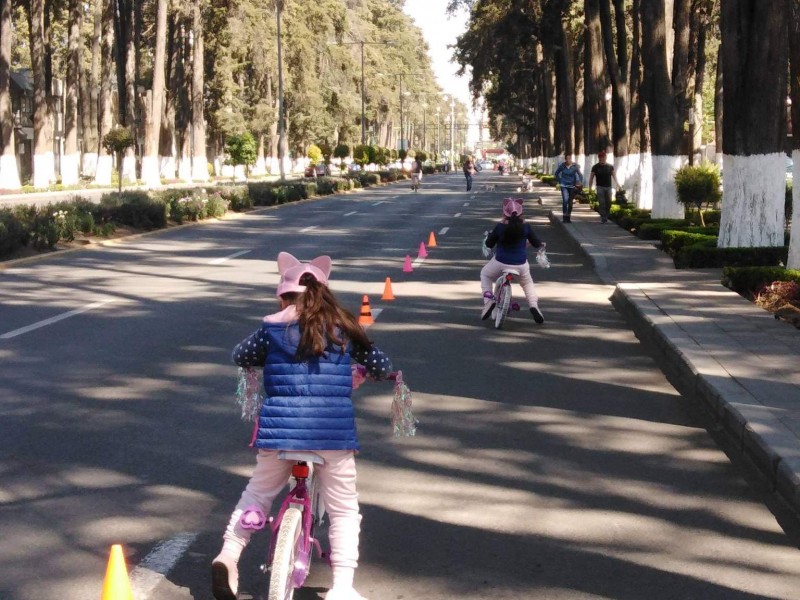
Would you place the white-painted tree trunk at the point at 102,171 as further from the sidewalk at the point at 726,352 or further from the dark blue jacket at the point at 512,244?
the dark blue jacket at the point at 512,244

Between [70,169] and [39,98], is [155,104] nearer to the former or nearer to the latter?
[39,98]

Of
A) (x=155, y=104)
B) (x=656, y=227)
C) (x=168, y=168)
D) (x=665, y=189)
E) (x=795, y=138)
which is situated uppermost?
(x=155, y=104)

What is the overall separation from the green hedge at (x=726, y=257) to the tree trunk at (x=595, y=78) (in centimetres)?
2069

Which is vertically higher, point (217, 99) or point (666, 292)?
point (217, 99)

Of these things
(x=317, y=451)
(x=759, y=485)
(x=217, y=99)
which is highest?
(x=217, y=99)

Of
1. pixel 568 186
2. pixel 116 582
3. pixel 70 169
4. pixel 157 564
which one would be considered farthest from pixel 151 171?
pixel 116 582

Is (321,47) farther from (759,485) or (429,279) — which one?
(759,485)

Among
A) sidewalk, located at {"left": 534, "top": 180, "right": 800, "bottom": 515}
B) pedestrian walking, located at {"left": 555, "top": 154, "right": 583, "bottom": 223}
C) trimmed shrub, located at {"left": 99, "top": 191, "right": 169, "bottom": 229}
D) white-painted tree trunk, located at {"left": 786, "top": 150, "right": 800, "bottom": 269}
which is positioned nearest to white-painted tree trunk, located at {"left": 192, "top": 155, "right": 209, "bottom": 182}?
trimmed shrub, located at {"left": 99, "top": 191, "right": 169, "bottom": 229}

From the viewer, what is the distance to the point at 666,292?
16375mm

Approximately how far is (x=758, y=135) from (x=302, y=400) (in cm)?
1567

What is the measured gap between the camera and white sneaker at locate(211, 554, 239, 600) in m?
5.04

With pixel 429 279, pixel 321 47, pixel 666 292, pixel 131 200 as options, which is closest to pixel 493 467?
pixel 666 292

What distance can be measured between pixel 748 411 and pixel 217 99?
69.6 m

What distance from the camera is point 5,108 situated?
170 feet
